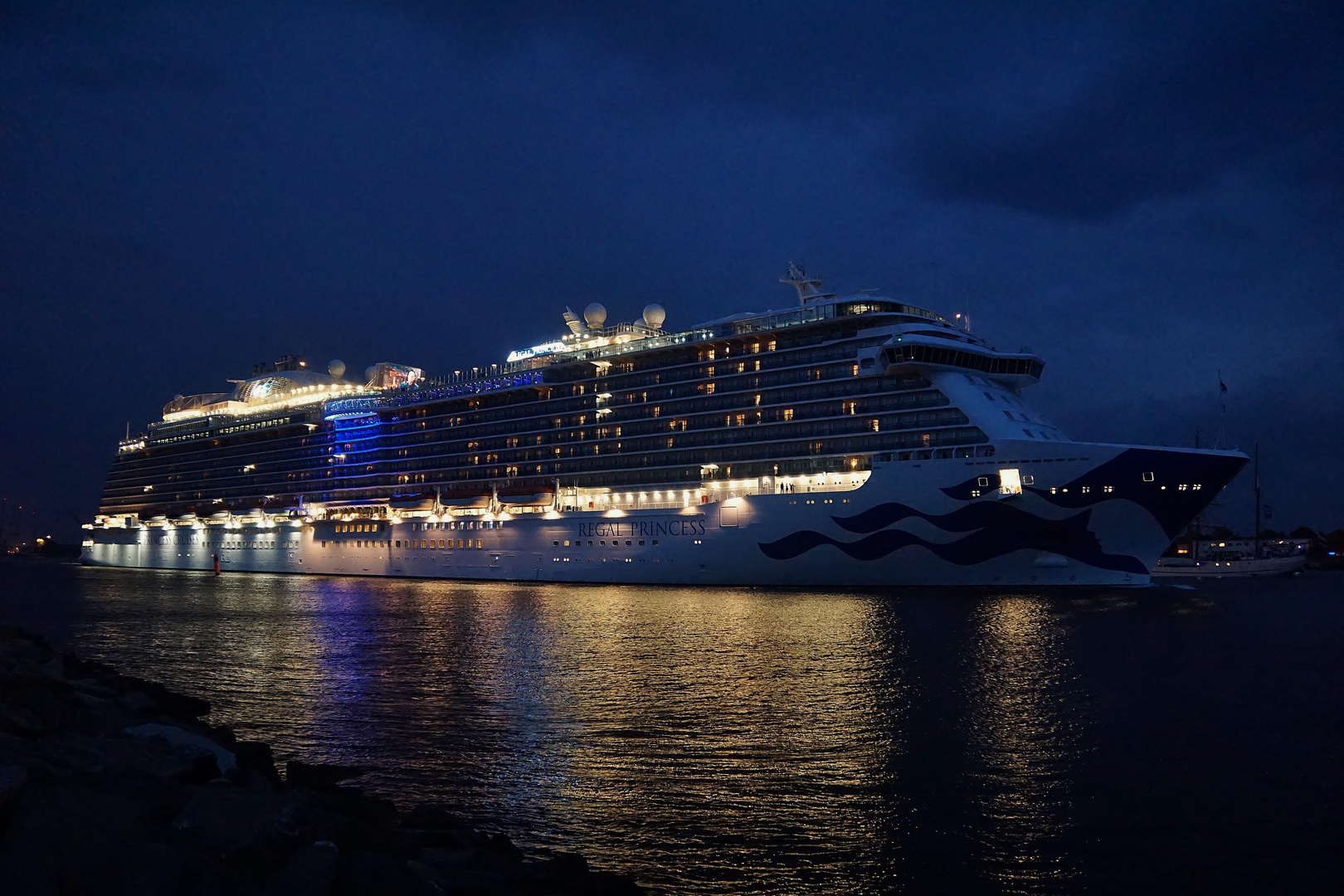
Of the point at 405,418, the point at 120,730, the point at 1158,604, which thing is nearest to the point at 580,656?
the point at 120,730

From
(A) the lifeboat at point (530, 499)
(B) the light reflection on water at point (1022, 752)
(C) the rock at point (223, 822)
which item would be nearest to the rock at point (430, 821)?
(C) the rock at point (223, 822)

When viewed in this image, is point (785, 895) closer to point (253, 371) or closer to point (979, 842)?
point (979, 842)

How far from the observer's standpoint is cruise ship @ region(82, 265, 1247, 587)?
37.5m

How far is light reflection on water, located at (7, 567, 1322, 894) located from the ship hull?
3.58 metres

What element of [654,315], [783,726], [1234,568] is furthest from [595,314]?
[1234,568]

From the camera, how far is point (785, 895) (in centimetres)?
899

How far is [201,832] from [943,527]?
3477 cm

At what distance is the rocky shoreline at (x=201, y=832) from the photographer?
6004 mm

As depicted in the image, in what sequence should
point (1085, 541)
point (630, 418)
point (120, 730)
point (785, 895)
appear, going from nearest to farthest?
1. point (785, 895)
2. point (120, 730)
3. point (1085, 541)
4. point (630, 418)

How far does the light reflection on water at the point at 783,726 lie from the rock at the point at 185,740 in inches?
98.3

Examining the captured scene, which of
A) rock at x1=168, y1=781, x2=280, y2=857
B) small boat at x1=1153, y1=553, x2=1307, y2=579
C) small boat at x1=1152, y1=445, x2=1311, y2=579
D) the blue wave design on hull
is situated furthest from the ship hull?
small boat at x1=1153, y1=553, x2=1307, y2=579

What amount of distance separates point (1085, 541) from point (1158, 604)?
443cm

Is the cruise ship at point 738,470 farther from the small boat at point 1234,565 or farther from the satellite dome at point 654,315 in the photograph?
the small boat at point 1234,565

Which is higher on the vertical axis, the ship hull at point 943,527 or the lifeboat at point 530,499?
the lifeboat at point 530,499
